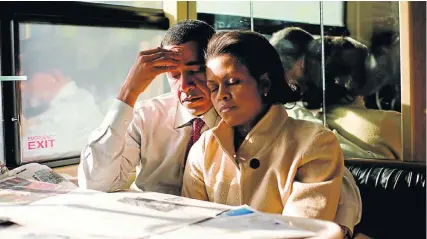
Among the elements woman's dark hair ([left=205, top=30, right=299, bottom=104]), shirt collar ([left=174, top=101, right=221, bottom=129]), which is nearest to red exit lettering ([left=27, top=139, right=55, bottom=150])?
shirt collar ([left=174, top=101, right=221, bottom=129])

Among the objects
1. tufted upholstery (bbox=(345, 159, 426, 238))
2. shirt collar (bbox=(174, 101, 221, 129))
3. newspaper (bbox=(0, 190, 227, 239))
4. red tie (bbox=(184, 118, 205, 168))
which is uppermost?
shirt collar (bbox=(174, 101, 221, 129))

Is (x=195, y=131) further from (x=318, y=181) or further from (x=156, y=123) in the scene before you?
(x=318, y=181)

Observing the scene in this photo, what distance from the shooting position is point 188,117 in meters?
1.92

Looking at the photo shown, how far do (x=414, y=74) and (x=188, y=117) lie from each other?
3.28 feet

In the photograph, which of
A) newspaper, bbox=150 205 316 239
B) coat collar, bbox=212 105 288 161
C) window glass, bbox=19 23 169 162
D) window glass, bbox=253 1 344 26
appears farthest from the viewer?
window glass, bbox=253 1 344 26

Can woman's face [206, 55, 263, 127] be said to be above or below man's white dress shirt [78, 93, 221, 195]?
above

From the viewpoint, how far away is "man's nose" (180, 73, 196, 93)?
69.9 inches

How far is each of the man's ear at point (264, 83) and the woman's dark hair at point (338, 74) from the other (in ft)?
4.25

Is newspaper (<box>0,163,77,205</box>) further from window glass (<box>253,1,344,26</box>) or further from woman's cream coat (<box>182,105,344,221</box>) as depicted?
window glass (<box>253,1,344,26</box>)

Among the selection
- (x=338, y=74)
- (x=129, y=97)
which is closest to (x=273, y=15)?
(x=338, y=74)

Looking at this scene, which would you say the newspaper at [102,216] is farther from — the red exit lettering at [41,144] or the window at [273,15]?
the window at [273,15]

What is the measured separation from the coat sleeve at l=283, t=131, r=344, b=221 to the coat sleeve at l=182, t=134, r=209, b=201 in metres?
0.30

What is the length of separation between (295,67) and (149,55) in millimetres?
1332

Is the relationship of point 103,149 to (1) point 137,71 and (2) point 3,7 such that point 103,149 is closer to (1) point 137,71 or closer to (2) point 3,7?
(1) point 137,71
